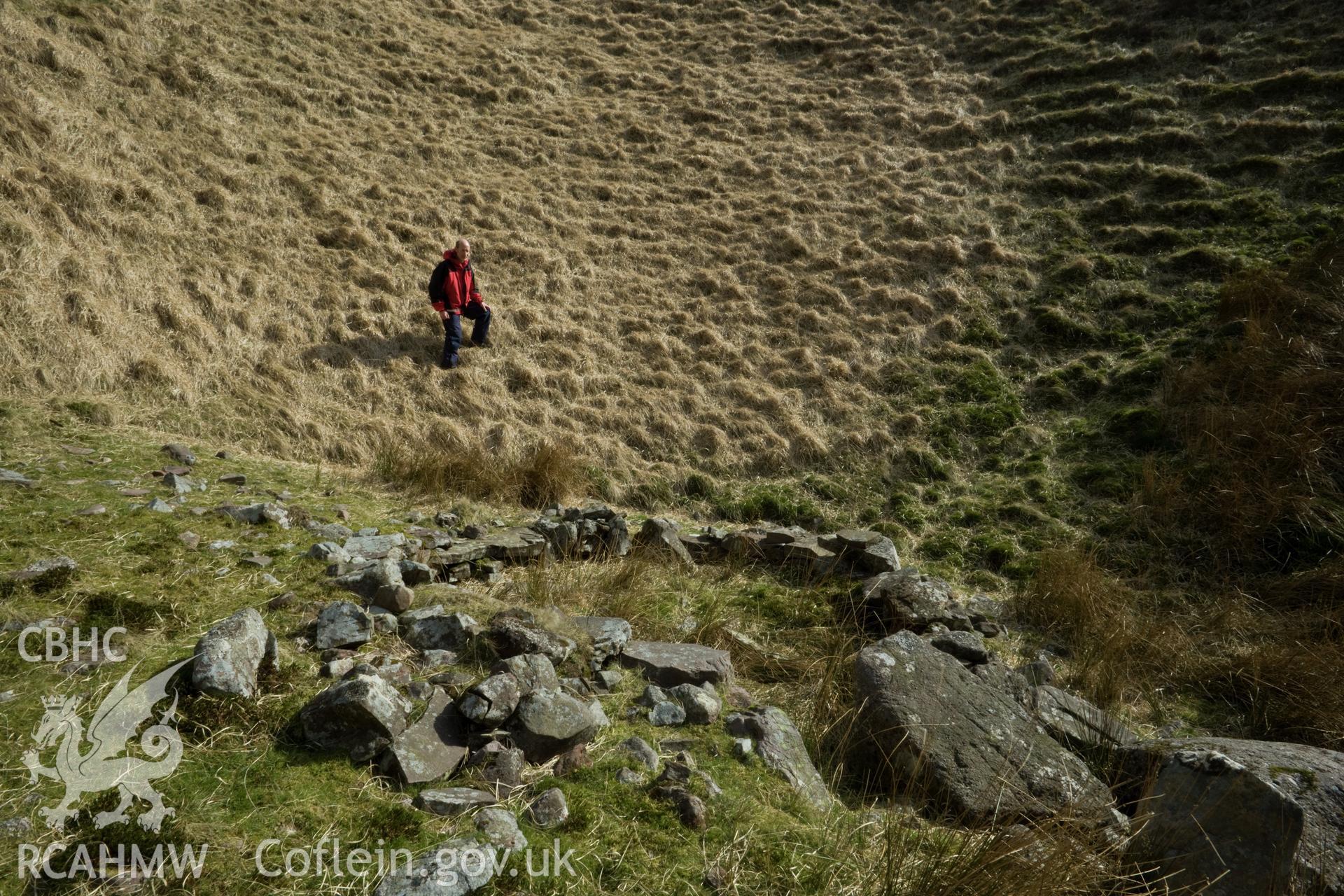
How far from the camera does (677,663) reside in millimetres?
5164

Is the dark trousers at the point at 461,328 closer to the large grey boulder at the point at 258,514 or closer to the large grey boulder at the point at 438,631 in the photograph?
the large grey boulder at the point at 258,514

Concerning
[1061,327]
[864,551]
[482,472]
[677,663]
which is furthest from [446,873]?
[1061,327]

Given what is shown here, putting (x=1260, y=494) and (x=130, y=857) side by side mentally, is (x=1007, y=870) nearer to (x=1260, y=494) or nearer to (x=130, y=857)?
Result: (x=130, y=857)

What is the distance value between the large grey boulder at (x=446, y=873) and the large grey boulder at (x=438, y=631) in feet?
5.82

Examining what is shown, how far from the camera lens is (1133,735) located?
5.17m

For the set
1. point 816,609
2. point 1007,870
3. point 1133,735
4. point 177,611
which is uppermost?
Result: point 1007,870

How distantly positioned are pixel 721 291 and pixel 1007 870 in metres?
14.9

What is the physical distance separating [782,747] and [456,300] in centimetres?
1153

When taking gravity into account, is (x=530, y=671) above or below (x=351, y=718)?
below

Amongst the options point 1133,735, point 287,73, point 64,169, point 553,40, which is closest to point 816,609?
point 1133,735

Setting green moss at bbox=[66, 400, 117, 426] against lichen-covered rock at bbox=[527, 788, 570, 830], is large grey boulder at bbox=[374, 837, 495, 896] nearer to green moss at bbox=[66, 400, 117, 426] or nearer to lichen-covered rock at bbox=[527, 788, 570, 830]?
lichen-covered rock at bbox=[527, 788, 570, 830]

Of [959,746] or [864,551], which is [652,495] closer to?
[864,551]

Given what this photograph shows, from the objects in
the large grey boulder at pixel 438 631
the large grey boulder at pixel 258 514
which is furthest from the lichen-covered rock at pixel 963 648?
the large grey boulder at pixel 258 514

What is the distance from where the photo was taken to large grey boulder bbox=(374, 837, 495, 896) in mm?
2818
